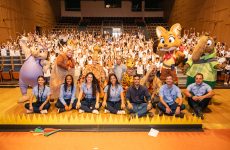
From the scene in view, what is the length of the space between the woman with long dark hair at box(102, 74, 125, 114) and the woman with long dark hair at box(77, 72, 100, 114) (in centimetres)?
19

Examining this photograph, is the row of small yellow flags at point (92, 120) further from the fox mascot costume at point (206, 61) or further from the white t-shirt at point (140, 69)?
the white t-shirt at point (140, 69)

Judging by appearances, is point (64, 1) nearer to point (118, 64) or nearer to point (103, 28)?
point (103, 28)

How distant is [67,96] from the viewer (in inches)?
172

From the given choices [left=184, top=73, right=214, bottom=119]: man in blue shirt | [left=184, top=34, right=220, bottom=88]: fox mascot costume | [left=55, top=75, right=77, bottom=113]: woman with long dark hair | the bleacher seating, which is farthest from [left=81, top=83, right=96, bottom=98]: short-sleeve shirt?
the bleacher seating

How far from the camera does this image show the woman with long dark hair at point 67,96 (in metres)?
4.23

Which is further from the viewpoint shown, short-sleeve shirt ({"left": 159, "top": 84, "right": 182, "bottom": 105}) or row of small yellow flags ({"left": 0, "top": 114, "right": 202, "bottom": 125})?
short-sleeve shirt ({"left": 159, "top": 84, "right": 182, "bottom": 105})

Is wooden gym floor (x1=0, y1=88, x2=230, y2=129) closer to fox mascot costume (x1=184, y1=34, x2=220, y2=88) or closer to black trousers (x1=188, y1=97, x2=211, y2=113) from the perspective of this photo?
black trousers (x1=188, y1=97, x2=211, y2=113)

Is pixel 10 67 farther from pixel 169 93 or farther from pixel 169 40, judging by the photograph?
pixel 169 93

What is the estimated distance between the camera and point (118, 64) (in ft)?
16.4

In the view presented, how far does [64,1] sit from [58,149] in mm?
16912

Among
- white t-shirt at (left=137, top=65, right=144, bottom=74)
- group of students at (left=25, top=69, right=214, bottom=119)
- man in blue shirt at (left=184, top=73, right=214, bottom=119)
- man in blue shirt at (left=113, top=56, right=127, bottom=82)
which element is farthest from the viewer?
white t-shirt at (left=137, top=65, right=144, bottom=74)

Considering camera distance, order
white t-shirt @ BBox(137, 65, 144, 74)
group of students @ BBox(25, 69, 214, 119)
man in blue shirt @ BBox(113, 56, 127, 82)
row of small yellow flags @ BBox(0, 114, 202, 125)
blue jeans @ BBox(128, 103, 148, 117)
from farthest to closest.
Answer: white t-shirt @ BBox(137, 65, 144, 74) → man in blue shirt @ BBox(113, 56, 127, 82) → group of students @ BBox(25, 69, 214, 119) → blue jeans @ BBox(128, 103, 148, 117) → row of small yellow flags @ BBox(0, 114, 202, 125)

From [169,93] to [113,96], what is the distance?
99cm

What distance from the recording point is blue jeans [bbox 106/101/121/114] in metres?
4.07
